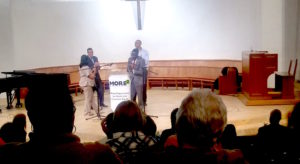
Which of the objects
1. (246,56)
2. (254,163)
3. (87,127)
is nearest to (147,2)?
(246,56)

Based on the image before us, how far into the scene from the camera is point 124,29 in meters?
12.0

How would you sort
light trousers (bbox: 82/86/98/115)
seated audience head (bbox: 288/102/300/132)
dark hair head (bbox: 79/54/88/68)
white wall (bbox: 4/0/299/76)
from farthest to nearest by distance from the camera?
white wall (bbox: 4/0/299/76), dark hair head (bbox: 79/54/88/68), light trousers (bbox: 82/86/98/115), seated audience head (bbox: 288/102/300/132)

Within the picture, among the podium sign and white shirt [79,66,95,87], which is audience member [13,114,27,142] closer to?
the podium sign

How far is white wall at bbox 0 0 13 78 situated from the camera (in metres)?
10.2

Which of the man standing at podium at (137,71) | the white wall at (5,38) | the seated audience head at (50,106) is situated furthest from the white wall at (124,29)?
the seated audience head at (50,106)

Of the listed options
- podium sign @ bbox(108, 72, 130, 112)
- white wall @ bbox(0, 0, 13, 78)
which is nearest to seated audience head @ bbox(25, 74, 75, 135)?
podium sign @ bbox(108, 72, 130, 112)

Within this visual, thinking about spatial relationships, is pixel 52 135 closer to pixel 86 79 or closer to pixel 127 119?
pixel 127 119

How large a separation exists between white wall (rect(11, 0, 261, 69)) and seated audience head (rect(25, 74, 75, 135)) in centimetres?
946

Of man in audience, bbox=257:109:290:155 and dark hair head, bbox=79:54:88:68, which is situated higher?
dark hair head, bbox=79:54:88:68

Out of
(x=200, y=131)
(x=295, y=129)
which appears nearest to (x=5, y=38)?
(x=295, y=129)

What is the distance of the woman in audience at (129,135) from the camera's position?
228cm

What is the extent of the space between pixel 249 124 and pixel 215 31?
5.51 meters

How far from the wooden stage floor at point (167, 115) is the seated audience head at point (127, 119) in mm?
2380

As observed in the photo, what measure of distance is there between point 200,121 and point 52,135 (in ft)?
1.94
